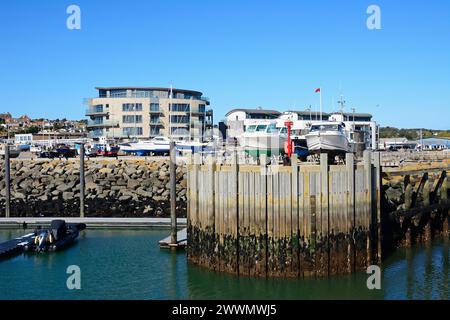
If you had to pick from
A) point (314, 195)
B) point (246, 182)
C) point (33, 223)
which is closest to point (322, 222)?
point (314, 195)

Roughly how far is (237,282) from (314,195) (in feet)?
15.3

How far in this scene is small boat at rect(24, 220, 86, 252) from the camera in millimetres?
28250

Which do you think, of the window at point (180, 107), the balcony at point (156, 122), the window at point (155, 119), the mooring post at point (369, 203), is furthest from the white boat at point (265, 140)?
the window at point (180, 107)

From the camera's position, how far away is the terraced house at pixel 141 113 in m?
84.9

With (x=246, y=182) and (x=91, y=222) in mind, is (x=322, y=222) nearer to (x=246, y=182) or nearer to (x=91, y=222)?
(x=246, y=182)

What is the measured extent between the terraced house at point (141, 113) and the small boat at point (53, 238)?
5340 cm

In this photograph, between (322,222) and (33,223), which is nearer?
(322,222)

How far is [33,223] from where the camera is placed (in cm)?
3584

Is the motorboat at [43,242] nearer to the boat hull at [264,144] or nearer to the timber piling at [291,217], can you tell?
the timber piling at [291,217]

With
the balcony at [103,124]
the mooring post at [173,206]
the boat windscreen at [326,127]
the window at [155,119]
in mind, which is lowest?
the mooring post at [173,206]

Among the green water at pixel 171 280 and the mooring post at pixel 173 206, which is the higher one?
the mooring post at pixel 173 206

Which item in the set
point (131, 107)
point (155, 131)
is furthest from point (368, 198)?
point (131, 107)

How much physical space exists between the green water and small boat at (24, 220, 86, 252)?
2.24 feet
